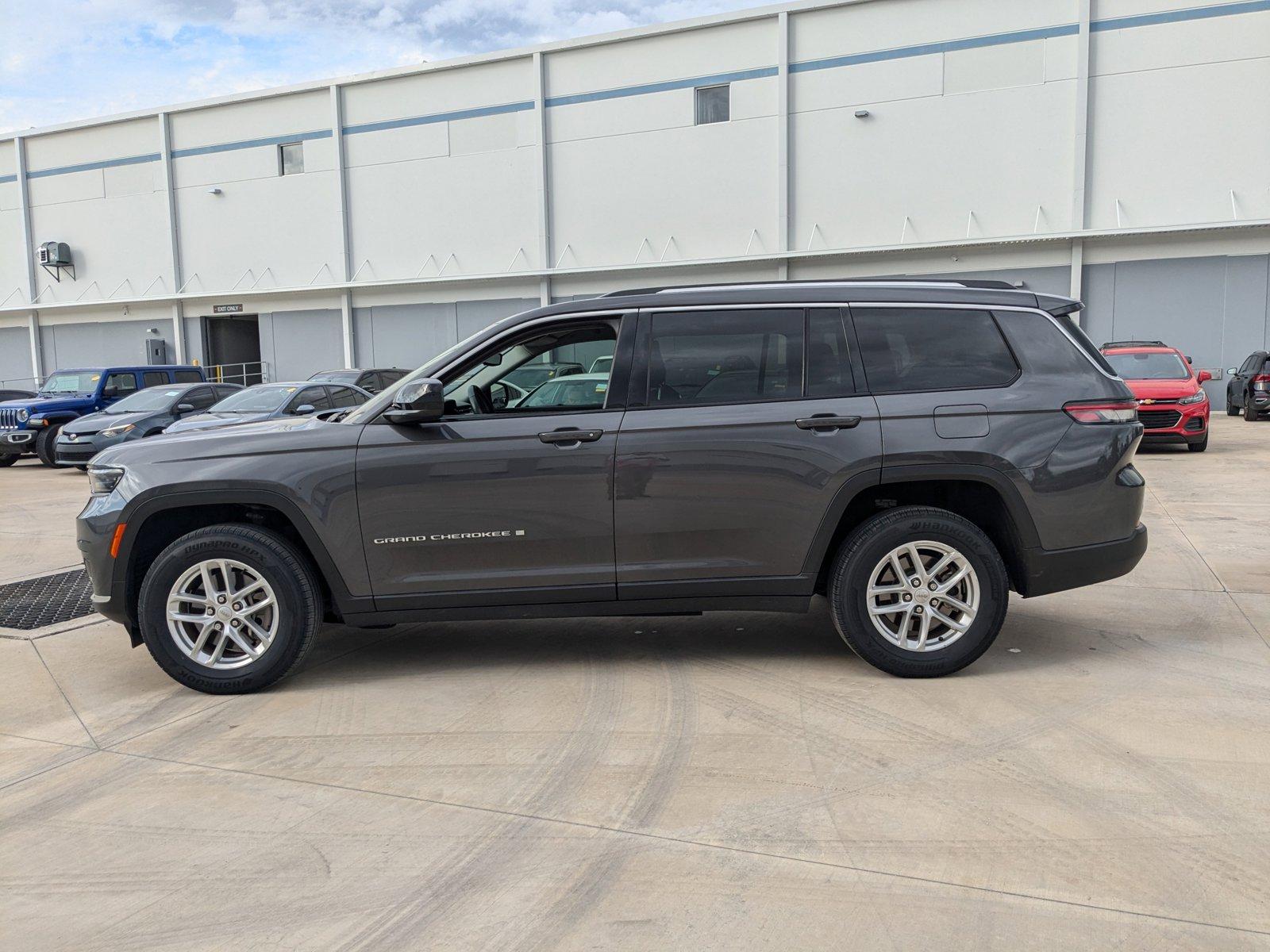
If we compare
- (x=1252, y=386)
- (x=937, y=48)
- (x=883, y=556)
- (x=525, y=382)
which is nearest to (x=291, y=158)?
(x=937, y=48)

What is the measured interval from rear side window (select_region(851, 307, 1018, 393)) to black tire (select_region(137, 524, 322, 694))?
116 inches

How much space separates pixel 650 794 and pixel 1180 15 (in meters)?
25.3

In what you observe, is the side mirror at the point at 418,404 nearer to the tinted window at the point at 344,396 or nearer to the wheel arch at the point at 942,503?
the wheel arch at the point at 942,503

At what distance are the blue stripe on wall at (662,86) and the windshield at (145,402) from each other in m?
15.2

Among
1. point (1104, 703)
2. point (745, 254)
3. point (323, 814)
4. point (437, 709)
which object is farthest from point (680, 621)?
point (745, 254)

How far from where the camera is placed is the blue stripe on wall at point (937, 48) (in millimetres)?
23484

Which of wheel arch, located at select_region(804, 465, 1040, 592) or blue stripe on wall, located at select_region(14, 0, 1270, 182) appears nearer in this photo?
wheel arch, located at select_region(804, 465, 1040, 592)

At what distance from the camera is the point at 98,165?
113 feet

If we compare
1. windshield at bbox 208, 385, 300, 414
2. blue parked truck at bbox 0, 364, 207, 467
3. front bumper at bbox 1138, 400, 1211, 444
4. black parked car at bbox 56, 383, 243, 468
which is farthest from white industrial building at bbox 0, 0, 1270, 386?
windshield at bbox 208, 385, 300, 414

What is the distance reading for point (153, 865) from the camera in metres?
3.28

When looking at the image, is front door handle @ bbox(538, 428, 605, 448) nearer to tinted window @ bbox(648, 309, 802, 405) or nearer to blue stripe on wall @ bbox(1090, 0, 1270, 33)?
tinted window @ bbox(648, 309, 802, 405)

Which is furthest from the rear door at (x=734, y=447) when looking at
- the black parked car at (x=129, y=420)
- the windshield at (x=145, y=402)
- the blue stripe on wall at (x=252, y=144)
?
the blue stripe on wall at (x=252, y=144)

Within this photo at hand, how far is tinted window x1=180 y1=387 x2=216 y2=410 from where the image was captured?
55.0 feet

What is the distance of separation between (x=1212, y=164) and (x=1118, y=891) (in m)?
24.4
